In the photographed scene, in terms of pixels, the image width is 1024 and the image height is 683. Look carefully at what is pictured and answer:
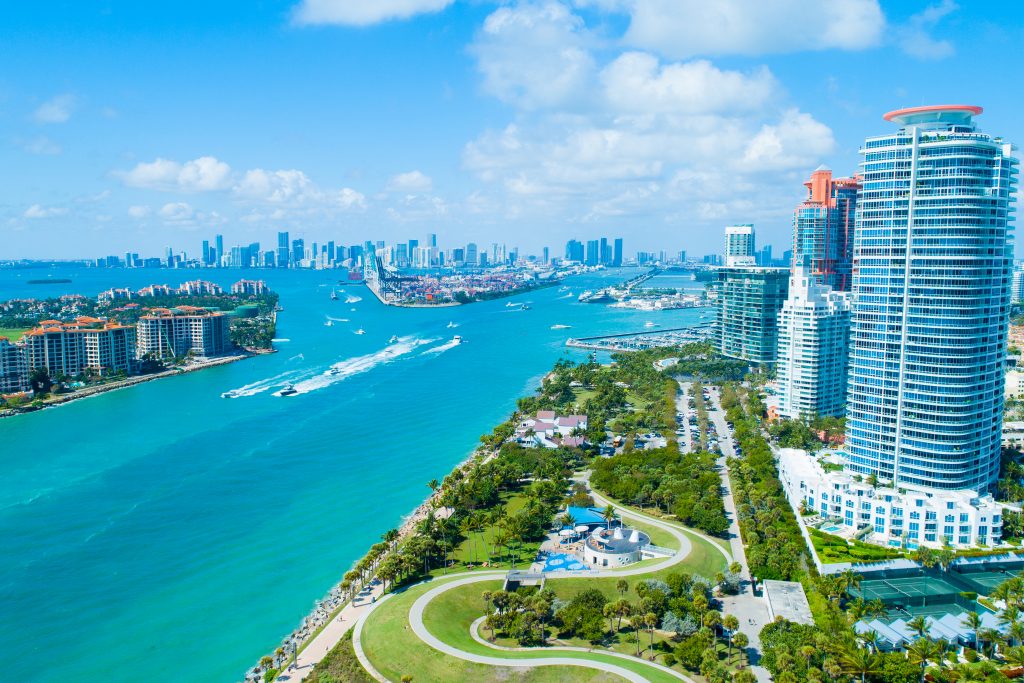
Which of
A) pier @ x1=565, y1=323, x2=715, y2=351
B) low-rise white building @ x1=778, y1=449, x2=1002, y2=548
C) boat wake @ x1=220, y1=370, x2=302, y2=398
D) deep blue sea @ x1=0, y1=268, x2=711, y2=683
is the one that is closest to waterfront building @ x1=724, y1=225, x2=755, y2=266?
pier @ x1=565, y1=323, x2=715, y2=351

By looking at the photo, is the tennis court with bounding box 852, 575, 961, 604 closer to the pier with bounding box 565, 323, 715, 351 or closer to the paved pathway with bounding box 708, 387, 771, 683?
the paved pathway with bounding box 708, 387, 771, 683

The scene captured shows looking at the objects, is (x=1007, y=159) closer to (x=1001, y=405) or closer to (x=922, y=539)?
(x=1001, y=405)

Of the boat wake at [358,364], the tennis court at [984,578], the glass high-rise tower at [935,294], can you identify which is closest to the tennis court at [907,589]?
the tennis court at [984,578]

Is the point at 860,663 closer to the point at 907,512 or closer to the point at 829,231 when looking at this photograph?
the point at 907,512

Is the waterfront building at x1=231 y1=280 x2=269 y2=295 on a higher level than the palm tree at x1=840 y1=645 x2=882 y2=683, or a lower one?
higher

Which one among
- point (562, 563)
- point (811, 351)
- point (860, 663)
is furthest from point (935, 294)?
point (562, 563)

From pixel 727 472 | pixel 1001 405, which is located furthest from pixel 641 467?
pixel 1001 405
